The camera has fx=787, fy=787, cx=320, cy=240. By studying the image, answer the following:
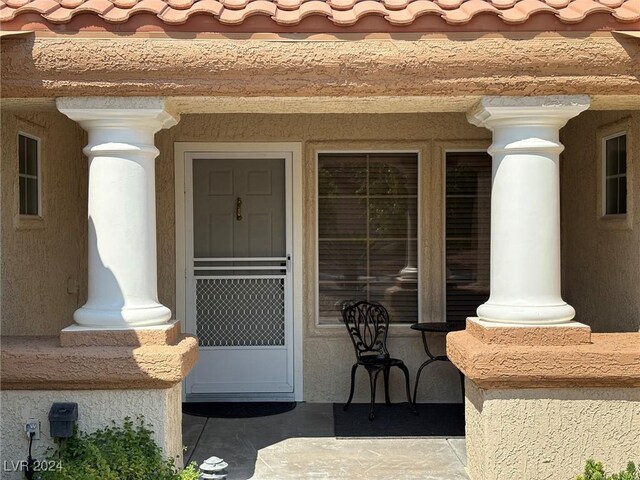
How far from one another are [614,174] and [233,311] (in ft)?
11.6

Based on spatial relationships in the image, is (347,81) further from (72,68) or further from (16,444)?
(16,444)

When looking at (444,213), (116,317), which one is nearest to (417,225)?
(444,213)

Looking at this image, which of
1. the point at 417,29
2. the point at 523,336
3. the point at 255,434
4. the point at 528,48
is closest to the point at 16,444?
the point at 255,434

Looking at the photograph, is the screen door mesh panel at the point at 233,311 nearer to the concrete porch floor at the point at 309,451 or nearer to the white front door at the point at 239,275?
the white front door at the point at 239,275

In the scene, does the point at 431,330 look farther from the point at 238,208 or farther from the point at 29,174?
the point at 29,174

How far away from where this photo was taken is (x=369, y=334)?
727 cm

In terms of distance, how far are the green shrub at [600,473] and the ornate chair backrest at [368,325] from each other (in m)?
2.69

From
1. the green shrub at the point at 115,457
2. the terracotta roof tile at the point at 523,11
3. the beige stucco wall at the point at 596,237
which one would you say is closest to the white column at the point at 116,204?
the green shrub at the point at 115,457

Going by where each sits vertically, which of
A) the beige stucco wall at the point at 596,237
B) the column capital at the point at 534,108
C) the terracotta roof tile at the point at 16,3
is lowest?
the beige stucco wall at the point at 596,237

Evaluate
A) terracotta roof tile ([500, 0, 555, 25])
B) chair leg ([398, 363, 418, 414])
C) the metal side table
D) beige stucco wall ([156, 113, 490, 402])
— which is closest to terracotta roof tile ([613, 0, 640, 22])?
terracotta roof tile ([500, 0, 555, 25])

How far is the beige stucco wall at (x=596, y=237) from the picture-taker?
18.2ft

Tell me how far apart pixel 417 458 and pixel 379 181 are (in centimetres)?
272

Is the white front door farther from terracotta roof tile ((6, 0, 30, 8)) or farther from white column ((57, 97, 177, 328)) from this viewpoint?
terracotta roof tile ((6, 0, 30, 8))

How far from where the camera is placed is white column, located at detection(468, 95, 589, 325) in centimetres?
485
